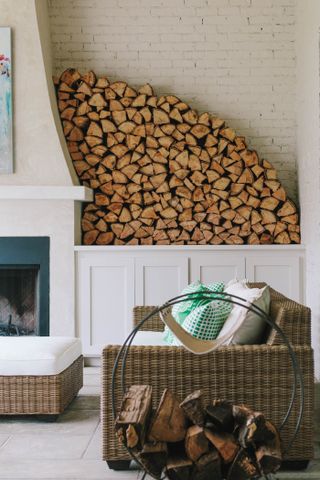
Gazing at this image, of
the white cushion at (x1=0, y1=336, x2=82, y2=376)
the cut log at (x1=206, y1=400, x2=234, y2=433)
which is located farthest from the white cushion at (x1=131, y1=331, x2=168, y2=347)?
the cut log at (x1=206, y1=400, x2=234, y2=433)

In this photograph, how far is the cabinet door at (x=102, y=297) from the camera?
17.4 feet

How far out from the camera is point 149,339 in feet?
13.0

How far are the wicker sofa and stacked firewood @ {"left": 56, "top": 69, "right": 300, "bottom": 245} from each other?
2.40 m

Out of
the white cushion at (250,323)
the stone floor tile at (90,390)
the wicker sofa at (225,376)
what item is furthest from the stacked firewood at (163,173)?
the wicker sofa at (225,376)

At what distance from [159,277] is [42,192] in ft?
3.48

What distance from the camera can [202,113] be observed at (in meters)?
5.64

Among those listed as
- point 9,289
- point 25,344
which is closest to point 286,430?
point 25,344

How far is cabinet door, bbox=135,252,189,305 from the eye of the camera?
5.30 meters

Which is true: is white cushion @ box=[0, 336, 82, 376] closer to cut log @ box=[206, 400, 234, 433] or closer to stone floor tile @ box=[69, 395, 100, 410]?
stone floor tile @ box=[69, 395, 100, 410]

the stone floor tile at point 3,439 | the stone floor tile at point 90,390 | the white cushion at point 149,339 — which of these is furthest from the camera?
the stone floor tile at point 90,390

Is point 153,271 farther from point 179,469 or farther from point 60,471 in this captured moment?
point 179,469

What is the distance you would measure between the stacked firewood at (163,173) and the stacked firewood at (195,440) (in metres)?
2.75

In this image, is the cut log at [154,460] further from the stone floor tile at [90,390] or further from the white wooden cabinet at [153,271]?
the white wooden cabinet at [153,271]

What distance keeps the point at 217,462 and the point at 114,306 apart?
2.74 metres
